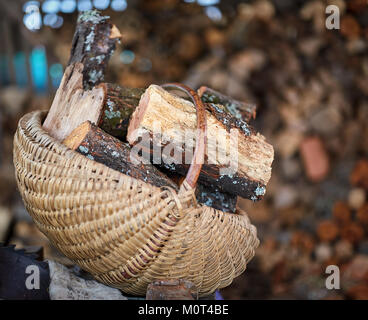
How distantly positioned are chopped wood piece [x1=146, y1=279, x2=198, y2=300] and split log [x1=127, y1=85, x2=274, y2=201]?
0.26 metres

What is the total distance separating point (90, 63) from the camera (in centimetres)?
113

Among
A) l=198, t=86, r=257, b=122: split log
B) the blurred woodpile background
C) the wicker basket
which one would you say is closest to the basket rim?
the wicker basket

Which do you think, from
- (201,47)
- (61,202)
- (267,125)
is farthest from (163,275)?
(201,47)

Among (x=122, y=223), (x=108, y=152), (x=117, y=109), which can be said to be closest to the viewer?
(x=122, y=223)

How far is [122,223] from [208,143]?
285 millimetres

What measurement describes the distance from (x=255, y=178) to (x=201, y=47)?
166 centimetres

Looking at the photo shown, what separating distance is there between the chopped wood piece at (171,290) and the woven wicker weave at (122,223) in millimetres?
A: 18

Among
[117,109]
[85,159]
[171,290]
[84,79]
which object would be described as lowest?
[171,290]

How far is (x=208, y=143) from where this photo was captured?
946 mm

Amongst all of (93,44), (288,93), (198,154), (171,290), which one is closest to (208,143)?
(198,154)

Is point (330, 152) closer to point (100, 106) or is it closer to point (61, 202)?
point (100, 106)

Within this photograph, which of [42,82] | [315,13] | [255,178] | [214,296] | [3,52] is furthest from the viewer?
[42,82]

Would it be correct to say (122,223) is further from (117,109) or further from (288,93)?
(288,93)

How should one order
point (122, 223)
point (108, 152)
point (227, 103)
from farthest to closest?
1. point (227, 103)
2. point (108, 152)
3. point (122, 223)
